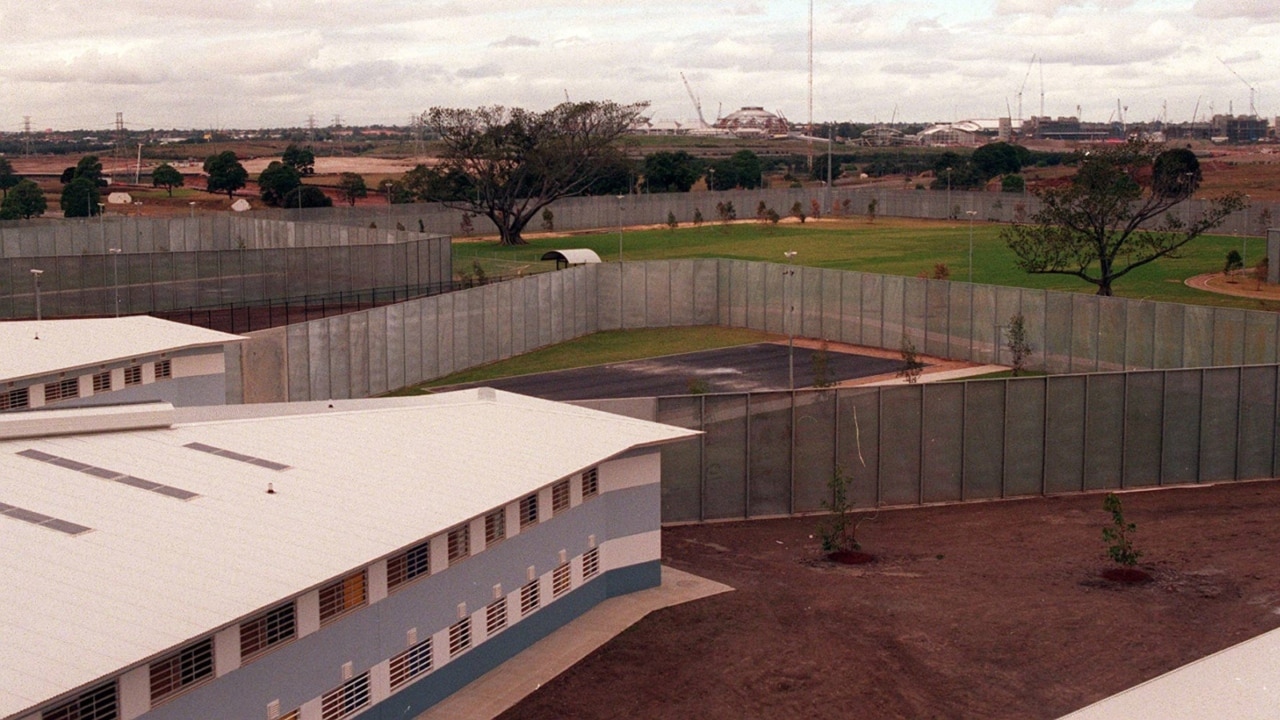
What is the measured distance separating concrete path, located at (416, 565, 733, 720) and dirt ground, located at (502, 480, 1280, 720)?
34 cm

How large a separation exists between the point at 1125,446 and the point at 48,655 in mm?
27951

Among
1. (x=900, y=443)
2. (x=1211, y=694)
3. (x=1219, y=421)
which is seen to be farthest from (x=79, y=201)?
(x=1211, y=694)

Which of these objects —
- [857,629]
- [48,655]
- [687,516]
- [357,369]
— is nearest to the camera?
[48,655]

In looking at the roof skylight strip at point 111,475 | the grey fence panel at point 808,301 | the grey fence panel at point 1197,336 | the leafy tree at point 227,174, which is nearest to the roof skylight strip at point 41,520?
the roof skylight strip at point 111,475

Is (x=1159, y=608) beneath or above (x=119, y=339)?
beneath

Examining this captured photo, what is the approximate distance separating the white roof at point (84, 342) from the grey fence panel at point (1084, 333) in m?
29.8

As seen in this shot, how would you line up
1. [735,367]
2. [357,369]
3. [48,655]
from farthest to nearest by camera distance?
[735,367] < [357,369] < [48,655]

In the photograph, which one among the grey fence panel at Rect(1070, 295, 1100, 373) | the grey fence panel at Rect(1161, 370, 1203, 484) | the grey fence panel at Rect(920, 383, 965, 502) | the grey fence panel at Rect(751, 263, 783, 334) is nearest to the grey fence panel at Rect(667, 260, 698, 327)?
the grey fence panel at Rect(751, 263, 783, 334)

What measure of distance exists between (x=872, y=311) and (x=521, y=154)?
215 feet

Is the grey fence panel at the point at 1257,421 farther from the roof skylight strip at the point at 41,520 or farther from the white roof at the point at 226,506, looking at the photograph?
the roof skylight strip at the point at 41,520

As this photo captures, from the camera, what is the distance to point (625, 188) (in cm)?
18312

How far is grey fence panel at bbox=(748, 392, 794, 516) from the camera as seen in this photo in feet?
112

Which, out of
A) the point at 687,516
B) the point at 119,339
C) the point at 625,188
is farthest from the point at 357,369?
the point at 625,188

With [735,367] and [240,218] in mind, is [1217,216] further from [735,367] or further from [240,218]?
[240,218]
